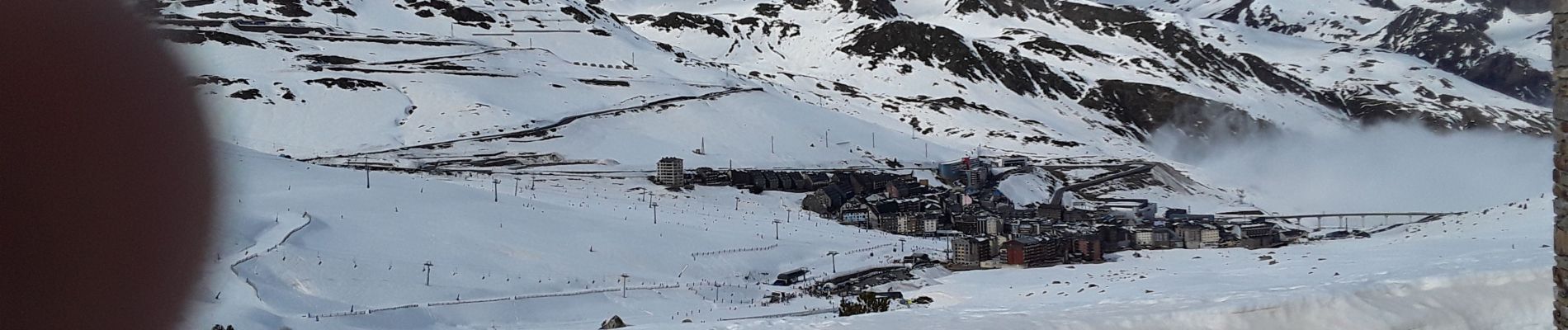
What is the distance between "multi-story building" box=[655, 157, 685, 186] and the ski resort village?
19 centimetres

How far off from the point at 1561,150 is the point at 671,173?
47.3m

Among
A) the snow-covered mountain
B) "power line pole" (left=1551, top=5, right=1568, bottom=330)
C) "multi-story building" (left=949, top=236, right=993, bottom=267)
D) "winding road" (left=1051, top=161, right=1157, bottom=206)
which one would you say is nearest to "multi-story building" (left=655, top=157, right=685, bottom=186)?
the snow-covered mountain

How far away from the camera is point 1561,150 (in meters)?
6.72

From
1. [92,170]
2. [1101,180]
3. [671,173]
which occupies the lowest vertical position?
[1101,180]

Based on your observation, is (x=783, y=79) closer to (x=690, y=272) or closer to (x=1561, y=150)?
(x=690, y=272)

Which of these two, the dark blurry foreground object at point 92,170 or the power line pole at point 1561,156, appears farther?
the power line pole at point 1561,156

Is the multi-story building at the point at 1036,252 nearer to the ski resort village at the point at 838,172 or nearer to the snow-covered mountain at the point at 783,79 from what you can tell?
the ski resort village at the point at 838,172

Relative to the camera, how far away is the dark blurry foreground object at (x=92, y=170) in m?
1.22

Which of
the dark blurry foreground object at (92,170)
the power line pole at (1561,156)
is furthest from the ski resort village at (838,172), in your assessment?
the power line pole at (1561,156)

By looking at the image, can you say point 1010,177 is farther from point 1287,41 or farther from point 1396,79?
point 1287,41

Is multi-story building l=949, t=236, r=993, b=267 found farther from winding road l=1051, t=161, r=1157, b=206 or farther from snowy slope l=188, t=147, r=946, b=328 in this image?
winding road l=1051, t=161, r=1157, b=206

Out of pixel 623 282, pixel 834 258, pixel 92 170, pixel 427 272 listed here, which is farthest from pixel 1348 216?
pixel 92 170

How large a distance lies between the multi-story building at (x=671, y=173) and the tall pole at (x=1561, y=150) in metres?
46.6

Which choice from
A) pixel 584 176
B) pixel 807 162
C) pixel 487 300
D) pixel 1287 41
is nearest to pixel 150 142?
pixel 487 300
